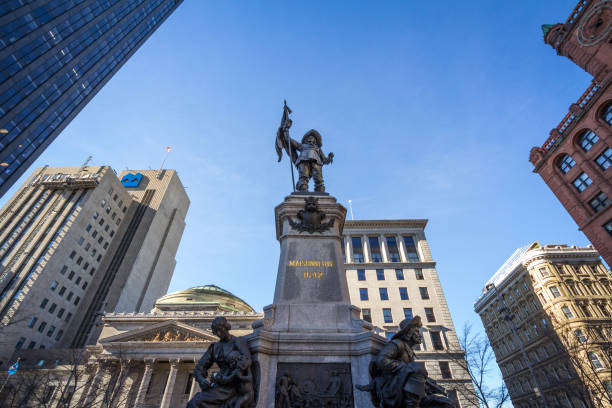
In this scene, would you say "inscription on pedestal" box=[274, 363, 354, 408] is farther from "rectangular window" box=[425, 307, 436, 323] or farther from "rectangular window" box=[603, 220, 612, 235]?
→ "rectangular window" box=[425, 307, 436, 323]

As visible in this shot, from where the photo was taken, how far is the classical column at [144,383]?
131ft

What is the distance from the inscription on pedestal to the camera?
5.55 meters

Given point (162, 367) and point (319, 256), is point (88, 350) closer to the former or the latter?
point (162, 367)

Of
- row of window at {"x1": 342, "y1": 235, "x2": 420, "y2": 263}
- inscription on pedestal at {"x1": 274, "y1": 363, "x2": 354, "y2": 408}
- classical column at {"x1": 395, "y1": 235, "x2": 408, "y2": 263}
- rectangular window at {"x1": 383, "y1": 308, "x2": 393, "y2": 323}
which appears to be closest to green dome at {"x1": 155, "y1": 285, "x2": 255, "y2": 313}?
row of window at {"x1": 342, "y1": 235, "x2": 420, "y2": 263}

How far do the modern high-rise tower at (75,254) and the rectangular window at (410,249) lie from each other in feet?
194

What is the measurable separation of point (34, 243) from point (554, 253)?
116 metres

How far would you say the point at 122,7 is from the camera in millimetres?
84875

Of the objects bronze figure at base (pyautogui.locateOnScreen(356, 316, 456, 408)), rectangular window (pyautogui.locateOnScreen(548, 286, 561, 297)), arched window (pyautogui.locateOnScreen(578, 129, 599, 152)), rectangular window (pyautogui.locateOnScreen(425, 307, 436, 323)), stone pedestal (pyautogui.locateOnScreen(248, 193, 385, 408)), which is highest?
arched window (pyautogui.locateOnScreen(578, 129, 599, 152))

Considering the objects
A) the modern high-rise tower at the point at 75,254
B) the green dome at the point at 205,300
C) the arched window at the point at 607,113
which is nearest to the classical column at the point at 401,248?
the arched window at the point at 607,113

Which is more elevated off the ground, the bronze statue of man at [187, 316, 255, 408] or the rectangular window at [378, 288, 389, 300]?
the rectangular window at [378, 288, 389, 300]

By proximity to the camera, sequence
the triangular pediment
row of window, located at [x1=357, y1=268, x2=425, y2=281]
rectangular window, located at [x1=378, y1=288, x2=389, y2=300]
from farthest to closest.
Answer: row of window, located at [x1=357, y1=268, x2=425, y2=281] < rectangular window, located at [x1=378, y1=288, x2=389, y2=300] < the triangular pediment

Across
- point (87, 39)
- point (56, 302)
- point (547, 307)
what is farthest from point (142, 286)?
point (547, 307)

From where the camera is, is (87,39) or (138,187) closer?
(87,39)

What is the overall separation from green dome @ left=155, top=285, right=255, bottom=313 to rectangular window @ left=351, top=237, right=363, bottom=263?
29524 mm
